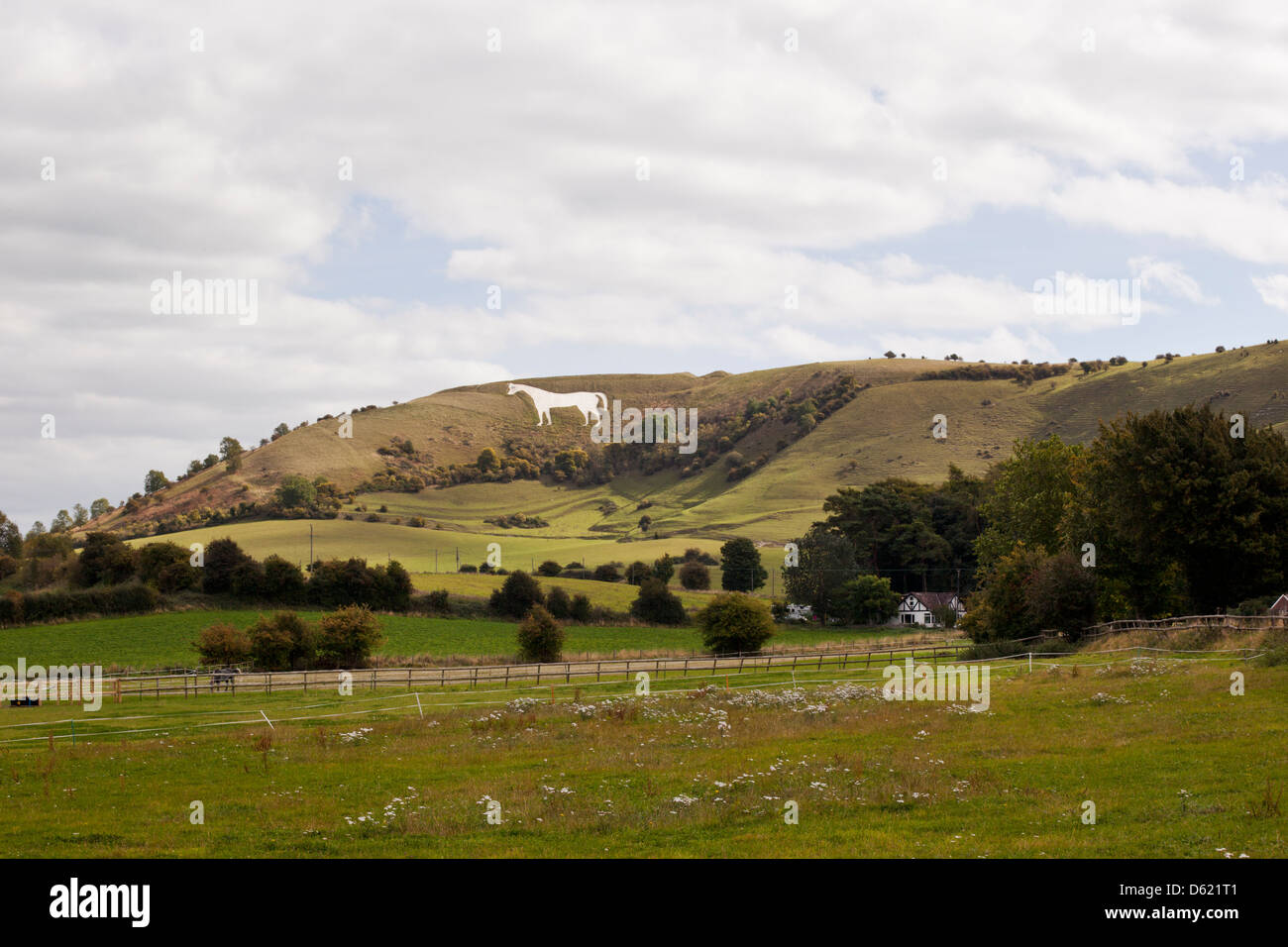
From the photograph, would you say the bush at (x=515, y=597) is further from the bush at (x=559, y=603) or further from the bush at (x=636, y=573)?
the bush at (x=636, y=573)

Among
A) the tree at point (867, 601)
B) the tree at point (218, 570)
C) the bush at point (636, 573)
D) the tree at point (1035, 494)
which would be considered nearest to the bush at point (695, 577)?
the bush at point (636, 573)

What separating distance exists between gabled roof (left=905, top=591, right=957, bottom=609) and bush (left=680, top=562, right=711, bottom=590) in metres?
25.8

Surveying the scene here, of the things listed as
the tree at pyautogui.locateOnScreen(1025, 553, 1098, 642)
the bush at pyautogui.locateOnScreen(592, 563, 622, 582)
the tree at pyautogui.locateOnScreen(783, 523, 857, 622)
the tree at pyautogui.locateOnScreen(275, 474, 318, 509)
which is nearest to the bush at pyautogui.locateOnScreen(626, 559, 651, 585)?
the bush at pyautogui.locateOnScreen(592, 563, 622, 582)

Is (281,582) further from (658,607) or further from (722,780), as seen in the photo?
(722,780)

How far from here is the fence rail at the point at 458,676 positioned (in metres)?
53.4

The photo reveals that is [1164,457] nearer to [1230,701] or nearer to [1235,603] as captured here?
[1235,603]

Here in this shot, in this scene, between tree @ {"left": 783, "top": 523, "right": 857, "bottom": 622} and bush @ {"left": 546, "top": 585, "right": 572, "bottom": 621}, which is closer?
bush @ {"left": 546, "top": 585, "right": 572, "bottom": 621}

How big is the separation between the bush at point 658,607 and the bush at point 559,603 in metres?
7.15

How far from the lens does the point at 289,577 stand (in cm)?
8988

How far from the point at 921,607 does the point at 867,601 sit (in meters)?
8.33

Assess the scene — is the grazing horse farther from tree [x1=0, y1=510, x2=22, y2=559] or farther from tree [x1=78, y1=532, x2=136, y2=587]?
tree [x1=0, y1=510, x2=22, y2=559]

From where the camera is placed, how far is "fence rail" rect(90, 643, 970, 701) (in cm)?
5341
